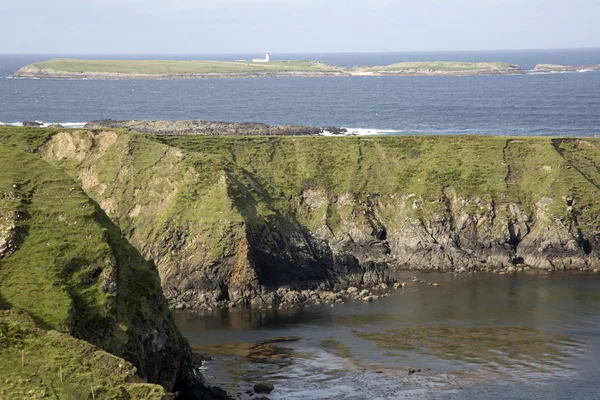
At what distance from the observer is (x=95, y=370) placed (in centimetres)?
4659

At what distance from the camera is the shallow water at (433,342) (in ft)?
208

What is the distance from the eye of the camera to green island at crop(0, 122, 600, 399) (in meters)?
55.1

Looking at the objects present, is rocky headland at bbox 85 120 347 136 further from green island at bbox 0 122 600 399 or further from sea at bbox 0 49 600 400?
sea at bbox 0 49 600 400

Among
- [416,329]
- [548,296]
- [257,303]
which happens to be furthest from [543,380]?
[257,303]

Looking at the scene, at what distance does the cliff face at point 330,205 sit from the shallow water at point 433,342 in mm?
5735

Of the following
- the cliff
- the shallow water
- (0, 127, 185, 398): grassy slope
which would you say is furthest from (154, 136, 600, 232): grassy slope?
the cliff

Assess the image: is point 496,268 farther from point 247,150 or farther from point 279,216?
point 247,150

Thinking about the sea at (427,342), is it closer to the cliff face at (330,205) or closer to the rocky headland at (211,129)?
the cliff face at (330,205)

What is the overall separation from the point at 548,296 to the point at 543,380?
85.9 feet

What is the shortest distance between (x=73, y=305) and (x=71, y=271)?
11.7ft

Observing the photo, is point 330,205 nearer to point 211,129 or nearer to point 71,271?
point 211,129

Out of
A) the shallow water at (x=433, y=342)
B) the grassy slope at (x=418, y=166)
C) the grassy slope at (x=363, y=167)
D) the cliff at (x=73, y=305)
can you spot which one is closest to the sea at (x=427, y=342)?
the shallow water at (x=433, y=342)

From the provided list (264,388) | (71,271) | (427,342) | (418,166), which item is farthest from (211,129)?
(71,271)

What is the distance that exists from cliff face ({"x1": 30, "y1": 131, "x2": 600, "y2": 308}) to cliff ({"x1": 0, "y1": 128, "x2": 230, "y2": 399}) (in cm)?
2753
